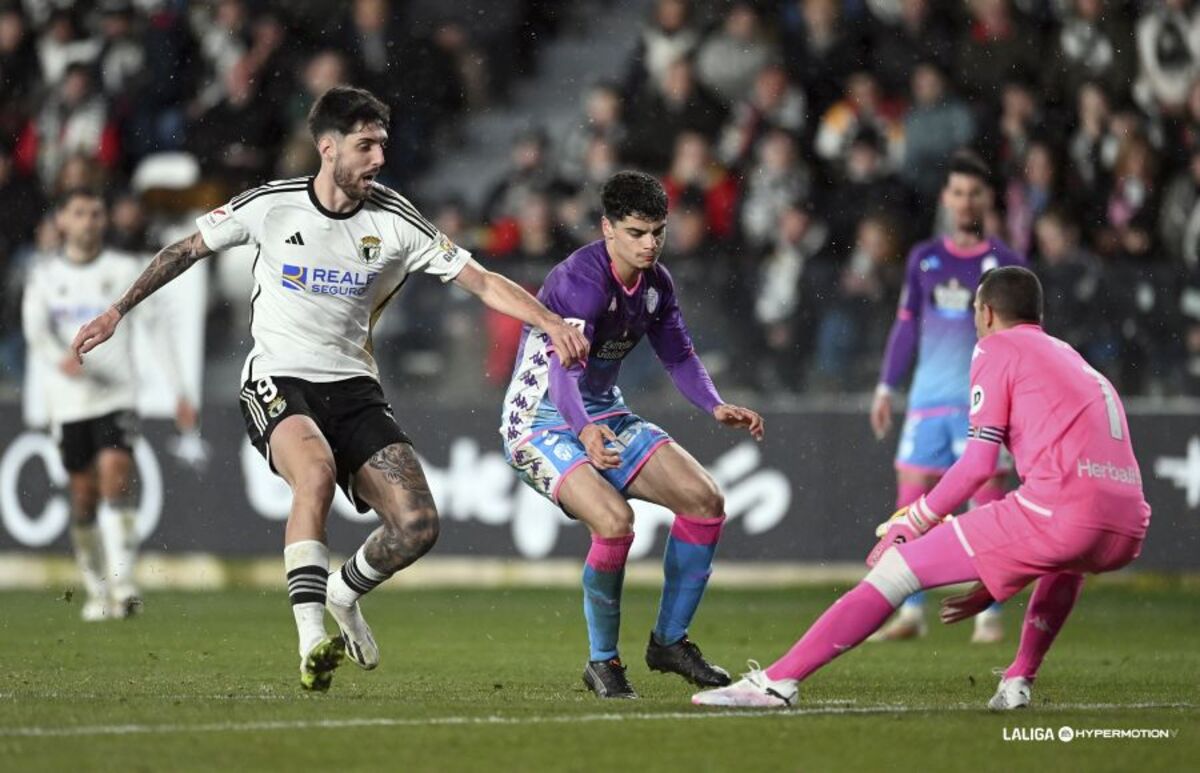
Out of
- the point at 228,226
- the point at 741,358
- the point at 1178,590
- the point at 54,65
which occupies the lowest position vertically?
the point at 1178,590

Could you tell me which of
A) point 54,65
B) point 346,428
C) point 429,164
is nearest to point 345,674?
point 346,428

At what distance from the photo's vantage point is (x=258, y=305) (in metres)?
8.24

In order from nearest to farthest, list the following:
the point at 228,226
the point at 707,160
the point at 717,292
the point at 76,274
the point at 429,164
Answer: the point at 228,226
the point at 76,274
the point at 717,292
the point at 707,160
the point at 429,164

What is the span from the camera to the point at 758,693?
7.19 meters

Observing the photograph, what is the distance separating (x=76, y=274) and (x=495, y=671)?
5060mm

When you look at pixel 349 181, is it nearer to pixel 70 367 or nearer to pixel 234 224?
pixel 234 224

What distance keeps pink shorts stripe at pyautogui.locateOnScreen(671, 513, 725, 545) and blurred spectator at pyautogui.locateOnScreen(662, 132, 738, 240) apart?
706 centimetres

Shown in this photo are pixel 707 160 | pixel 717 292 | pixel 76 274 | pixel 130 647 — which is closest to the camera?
pixel 130 647

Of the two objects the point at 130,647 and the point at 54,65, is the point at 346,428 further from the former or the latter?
the point at 54,65

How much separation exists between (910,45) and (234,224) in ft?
30.8

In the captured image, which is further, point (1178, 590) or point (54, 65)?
point (54, 65)

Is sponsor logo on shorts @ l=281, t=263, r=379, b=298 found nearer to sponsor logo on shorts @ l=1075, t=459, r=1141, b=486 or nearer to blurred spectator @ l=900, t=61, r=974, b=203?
sponsor logo on shorts @ l=1075, t=459, r=1141, b=486

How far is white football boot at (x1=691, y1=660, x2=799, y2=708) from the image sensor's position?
7.17 metres

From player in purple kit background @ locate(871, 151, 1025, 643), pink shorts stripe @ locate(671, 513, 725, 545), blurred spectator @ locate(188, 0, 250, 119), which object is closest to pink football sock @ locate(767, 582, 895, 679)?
pink shorts stripe @ locate(671, 513, 725, 545)
